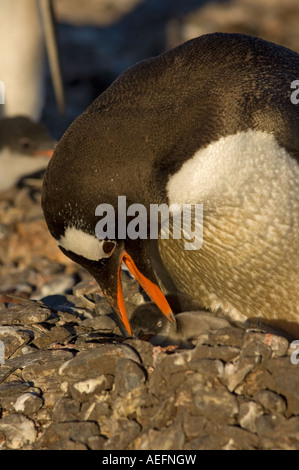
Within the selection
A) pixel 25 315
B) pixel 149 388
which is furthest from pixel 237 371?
pixel 25 315

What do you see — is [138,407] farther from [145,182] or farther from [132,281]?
[132,281]

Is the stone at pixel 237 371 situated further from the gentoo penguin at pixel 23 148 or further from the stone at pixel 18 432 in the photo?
the gentoo penguin at pixel 23 148

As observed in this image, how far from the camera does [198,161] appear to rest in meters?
2.90

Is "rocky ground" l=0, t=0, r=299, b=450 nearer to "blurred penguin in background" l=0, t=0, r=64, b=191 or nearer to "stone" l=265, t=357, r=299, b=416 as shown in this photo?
"stone" l=265, t=357, r=299, b=416

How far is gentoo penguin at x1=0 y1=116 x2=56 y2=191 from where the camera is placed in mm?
6645

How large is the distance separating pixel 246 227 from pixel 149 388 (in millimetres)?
782

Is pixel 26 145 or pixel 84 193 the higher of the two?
pixel 84 193

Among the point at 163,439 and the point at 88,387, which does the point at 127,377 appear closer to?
the point at 88,387

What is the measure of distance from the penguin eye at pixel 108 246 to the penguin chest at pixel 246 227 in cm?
28

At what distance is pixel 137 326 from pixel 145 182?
764 millimetres

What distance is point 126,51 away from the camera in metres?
9.59

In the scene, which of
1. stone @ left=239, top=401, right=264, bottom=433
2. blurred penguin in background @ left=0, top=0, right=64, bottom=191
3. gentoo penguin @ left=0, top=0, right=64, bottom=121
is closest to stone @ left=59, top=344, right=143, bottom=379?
stone @ left=239, top=401, right=264, bottom=433

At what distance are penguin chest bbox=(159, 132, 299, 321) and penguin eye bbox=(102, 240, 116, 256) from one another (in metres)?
0.28
